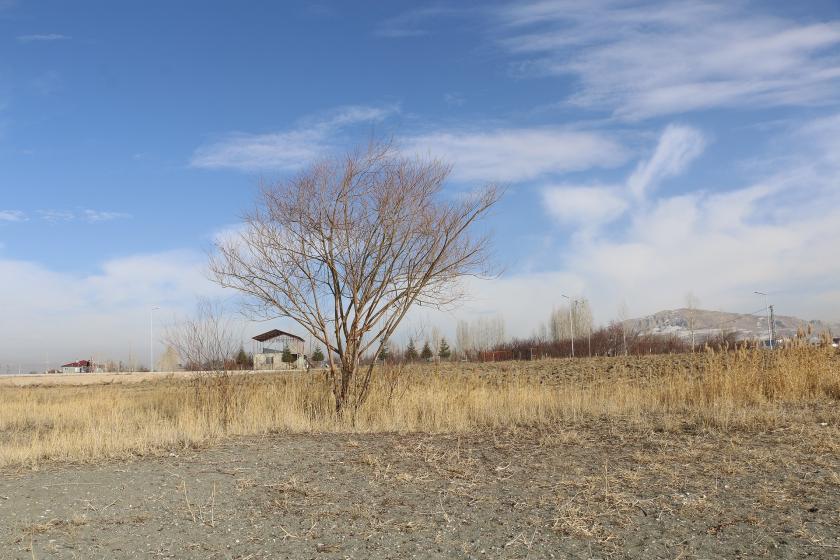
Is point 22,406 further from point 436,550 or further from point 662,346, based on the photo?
point 662,346

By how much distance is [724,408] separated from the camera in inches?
368

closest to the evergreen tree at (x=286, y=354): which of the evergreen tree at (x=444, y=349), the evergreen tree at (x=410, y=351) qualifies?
the evergreen tree at (x=410, y=351)

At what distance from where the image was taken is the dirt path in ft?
14.8

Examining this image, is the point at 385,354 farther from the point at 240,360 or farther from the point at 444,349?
the point at 444,349

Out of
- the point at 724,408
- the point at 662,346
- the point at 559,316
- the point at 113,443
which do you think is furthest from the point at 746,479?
the point at 559,316

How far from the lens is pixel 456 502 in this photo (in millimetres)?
5613

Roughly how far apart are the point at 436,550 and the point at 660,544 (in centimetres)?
142

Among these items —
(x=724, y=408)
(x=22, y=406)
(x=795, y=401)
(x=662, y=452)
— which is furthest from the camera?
(x=22, y=406)

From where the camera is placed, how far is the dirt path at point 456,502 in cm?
451

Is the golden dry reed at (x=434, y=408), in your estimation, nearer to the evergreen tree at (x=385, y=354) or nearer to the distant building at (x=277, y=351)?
the evergreen tree at (x=385, y=354)

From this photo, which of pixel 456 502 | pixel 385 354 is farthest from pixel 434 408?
pixel 456 502

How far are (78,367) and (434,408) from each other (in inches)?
2356

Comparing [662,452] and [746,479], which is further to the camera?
[662,452]

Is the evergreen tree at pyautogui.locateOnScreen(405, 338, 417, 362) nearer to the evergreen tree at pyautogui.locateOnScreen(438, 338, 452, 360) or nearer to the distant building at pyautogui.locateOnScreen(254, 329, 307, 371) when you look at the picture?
the distant building at pyautogui.locateOnScreen(254, 329, 307, 371)
